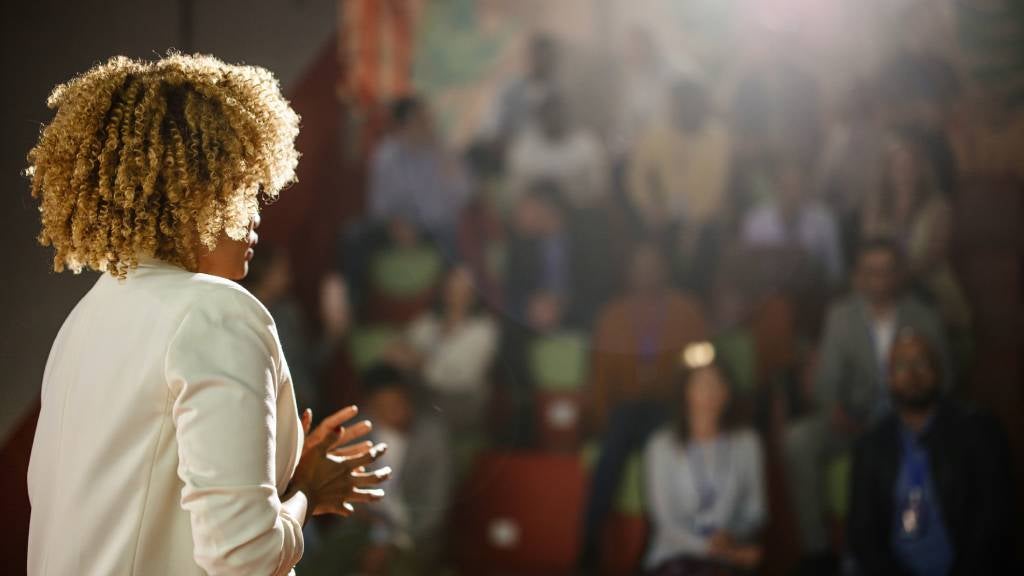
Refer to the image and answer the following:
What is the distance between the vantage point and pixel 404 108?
6.15m

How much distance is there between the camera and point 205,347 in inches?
47.6

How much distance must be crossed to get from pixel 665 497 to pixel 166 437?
468 cm

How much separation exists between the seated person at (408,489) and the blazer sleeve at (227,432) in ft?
14.8

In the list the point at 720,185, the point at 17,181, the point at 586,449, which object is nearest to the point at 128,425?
the point at 17,181

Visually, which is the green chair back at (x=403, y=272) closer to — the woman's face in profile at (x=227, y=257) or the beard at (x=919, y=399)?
the beard at (x=919, y=399)

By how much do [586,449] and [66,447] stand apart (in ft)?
15.3

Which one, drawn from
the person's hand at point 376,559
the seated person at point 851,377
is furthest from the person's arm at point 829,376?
the person's hand at point 376,559

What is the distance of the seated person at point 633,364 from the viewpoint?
5.76m

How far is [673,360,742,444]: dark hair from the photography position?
18.6 feet

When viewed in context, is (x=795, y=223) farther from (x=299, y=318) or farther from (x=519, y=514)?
(x=299, y=318)

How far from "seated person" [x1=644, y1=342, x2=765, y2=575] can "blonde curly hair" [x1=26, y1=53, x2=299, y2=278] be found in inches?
181

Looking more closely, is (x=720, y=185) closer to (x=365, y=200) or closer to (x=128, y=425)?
(x=365, y=200)

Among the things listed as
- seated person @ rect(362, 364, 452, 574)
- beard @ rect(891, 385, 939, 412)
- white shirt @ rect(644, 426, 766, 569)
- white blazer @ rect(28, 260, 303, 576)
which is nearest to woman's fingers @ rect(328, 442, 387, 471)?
white blazer @ rect(28, 260, 303, 576)

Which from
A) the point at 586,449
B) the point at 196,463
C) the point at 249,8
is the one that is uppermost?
the point at 249,8
